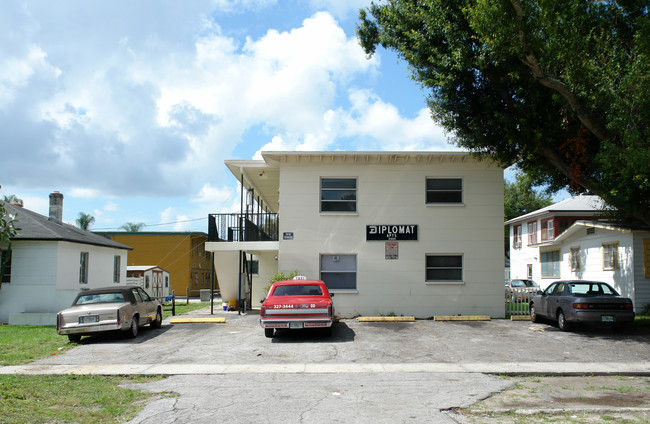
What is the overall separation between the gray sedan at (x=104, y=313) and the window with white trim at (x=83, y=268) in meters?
9.12

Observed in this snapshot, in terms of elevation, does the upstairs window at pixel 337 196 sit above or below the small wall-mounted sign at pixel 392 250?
above

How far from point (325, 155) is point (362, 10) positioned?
16.6ft

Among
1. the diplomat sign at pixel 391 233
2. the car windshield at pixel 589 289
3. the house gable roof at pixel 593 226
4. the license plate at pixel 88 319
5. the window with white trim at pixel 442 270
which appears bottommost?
the license plate at pixel 88 319

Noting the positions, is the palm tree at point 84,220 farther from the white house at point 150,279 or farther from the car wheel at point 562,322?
the car wheel at point 562,322

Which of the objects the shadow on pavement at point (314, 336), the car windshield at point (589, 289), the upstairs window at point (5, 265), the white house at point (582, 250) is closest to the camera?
the shadow on pavement at point (314, 336)

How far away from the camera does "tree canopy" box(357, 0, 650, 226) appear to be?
40.7ft

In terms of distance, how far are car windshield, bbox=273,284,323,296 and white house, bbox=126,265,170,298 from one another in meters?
19.0

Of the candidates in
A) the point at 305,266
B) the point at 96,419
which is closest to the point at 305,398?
the point at 96,419

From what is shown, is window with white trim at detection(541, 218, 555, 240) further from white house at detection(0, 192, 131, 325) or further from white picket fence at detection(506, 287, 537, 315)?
white house at detection(0, 192, 131, 325)

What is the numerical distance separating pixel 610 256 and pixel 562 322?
30.4 feet

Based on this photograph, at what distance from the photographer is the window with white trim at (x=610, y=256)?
2184cm

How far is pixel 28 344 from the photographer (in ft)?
45.0

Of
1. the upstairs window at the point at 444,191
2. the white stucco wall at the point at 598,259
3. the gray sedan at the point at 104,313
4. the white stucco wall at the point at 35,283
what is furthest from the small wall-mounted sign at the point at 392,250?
the white stucco wall at the point at 35,283

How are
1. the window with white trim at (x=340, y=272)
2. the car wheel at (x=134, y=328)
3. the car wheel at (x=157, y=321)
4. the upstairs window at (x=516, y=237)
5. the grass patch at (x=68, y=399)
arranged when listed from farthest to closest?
the upstairs window at (x=516, y=237) < the window with white trim at (x=340, y=272) < the car wheel at (x=157, y=321) < the car wheel at (x=134, y=328) < the grass patch at (x=68, y=399)
